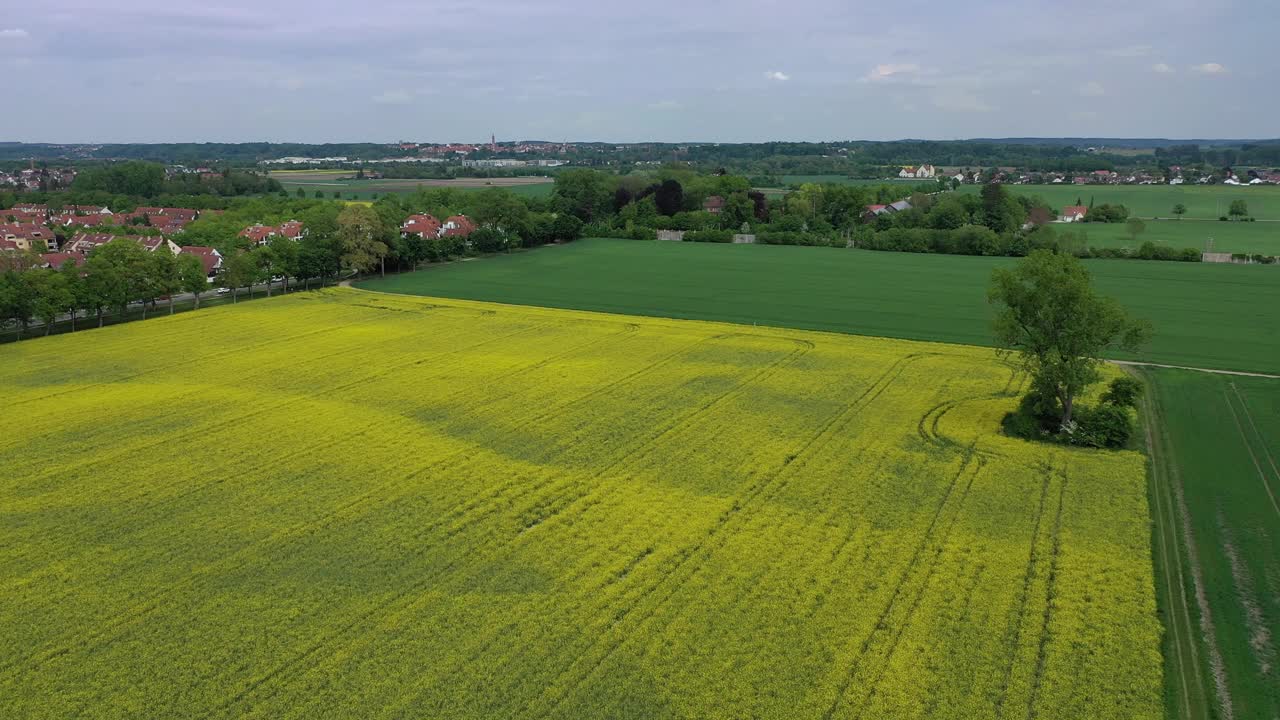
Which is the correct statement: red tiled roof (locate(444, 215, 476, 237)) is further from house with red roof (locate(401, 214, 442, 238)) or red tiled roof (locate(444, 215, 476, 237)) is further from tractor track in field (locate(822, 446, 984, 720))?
tractor track in field (locate(822, 446, 984, 720))

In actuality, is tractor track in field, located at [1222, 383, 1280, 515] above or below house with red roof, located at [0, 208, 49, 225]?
below

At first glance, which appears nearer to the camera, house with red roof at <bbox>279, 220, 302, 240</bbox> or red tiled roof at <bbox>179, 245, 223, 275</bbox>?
red tiled roof at <bbox>179, 245, 223, 275</bbox>

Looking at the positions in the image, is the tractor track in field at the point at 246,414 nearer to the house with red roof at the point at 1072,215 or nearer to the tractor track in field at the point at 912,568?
the tractor track in field at the point at 912,568

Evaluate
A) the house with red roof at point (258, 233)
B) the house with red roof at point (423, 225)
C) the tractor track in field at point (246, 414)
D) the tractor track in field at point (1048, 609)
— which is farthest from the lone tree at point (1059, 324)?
the house with red roof at point (258, 233)

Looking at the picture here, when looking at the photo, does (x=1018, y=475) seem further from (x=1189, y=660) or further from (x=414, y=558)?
(x=414, y=558)

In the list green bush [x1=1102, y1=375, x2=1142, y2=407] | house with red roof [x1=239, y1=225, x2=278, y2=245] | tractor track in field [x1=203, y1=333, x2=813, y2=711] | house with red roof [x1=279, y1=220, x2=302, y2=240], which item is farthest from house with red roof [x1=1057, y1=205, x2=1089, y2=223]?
house with red roof [x1=239, y1=225, x2=278, y2=245]

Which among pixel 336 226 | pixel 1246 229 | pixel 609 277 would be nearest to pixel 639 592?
pixel 609 277
